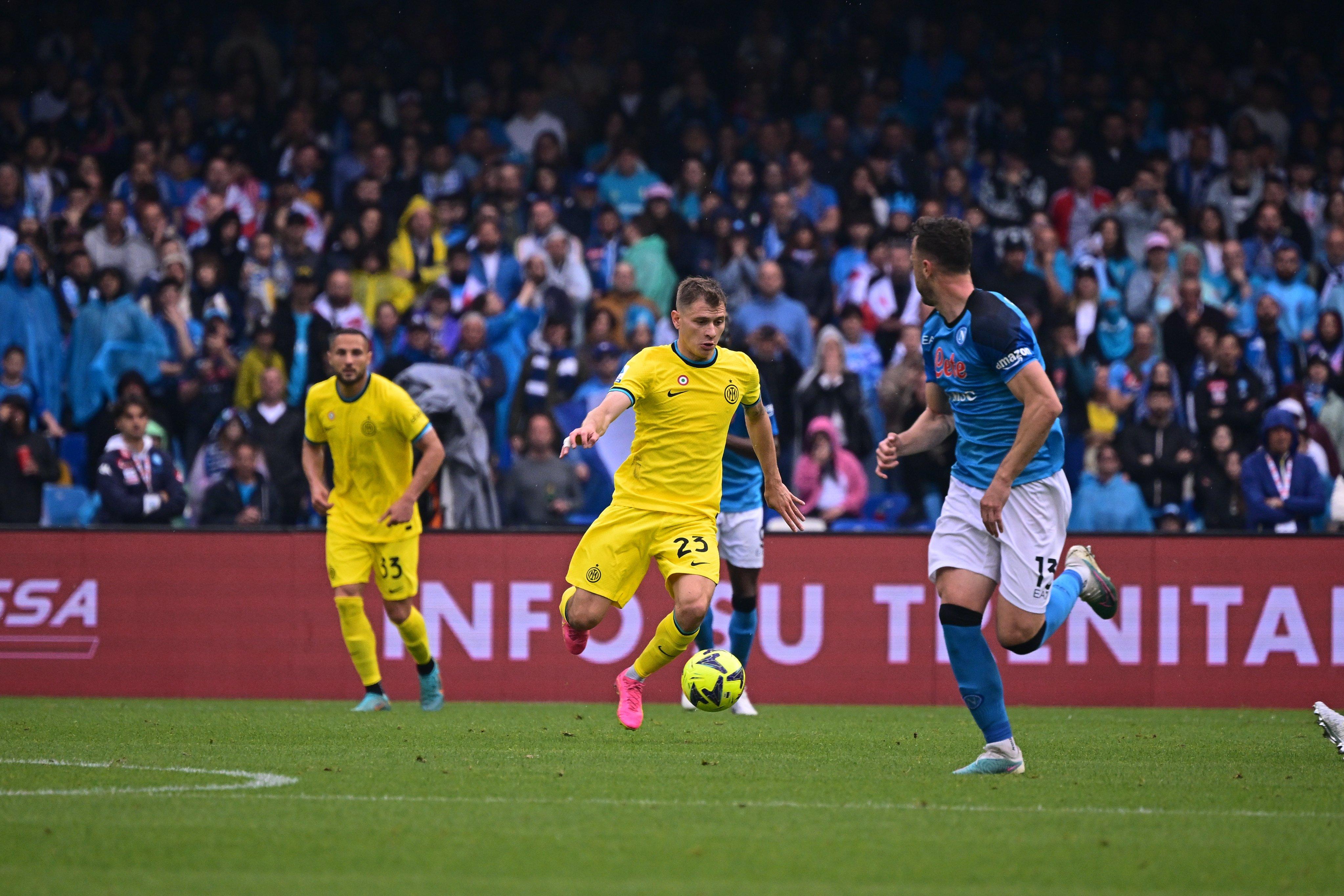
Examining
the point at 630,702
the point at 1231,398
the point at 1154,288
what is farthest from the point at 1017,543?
the point at 1154,288

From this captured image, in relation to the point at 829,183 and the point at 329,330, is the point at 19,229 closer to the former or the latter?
the point at 329,330

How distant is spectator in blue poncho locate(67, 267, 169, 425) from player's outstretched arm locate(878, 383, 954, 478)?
10.2 meters

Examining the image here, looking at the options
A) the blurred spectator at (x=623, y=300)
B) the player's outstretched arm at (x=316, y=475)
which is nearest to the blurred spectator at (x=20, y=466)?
the player's outstretched arm at (x=316, y=475)

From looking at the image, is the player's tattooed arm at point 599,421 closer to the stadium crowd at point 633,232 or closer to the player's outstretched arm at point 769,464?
A: the player's outstretched arm at point 769,464

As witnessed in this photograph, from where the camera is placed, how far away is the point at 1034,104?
18.9 meters

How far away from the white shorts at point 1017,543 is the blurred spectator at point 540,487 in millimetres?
7638

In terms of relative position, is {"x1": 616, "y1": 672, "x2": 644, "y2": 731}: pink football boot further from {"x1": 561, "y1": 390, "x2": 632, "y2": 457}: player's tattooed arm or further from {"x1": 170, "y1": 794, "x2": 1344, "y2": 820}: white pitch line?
{"x1": 170, "y1": 794, "x2": 1344, "y2": 820}: white pitch line

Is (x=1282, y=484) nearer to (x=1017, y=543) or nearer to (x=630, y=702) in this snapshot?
(x=630, y=702)

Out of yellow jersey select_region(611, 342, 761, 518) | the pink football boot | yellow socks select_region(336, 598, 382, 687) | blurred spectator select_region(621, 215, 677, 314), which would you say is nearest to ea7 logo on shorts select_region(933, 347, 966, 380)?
yellow jersey select_region(611, 342, 761, 518)

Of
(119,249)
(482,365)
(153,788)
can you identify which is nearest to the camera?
(153,788)

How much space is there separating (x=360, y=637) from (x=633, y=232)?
690cm

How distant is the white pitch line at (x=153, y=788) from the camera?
693 centimetres

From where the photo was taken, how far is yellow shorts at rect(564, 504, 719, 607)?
8961 millimetres

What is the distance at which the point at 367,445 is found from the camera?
11.6 metres
